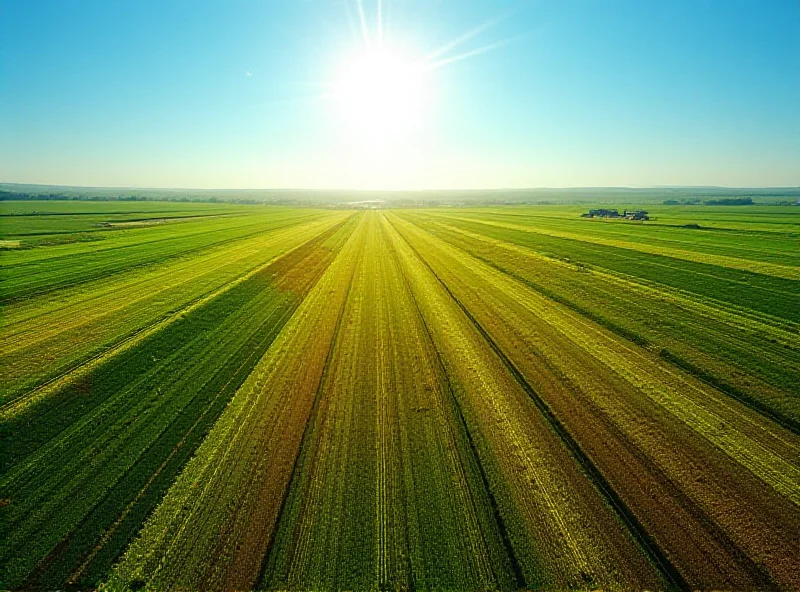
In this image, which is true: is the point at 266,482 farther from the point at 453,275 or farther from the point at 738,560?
the point at 453,275

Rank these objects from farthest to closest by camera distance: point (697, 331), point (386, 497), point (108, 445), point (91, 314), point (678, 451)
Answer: point (91, 314), point (697, 331), point (108, 445), point (678, 451), point (386, 497)

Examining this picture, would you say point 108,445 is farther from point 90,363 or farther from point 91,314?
point 91,314

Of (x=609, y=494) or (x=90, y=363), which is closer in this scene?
(x=609, y=494)

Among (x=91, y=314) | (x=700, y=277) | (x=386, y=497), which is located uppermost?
(x=700, y=277)

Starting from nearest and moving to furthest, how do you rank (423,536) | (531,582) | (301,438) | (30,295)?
(531,582) < (423,536) < (301,438) < (30,295)

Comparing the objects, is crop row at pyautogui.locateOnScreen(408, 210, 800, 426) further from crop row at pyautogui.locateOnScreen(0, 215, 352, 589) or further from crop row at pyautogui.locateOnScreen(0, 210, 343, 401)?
crop row at pyautogui.locateOnScreen(0, 210, 343, 401)

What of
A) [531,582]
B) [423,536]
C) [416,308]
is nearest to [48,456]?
[423,536]

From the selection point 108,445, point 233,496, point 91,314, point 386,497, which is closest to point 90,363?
point 108,445

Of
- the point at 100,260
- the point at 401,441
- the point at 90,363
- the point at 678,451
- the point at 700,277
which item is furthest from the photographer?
the point at 100,260

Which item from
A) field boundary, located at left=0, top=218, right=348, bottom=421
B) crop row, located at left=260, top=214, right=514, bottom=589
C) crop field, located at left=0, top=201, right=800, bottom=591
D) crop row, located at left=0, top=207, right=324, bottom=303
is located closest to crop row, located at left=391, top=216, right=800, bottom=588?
crop field, located at left=0, top=201, right=800, bottom=591
